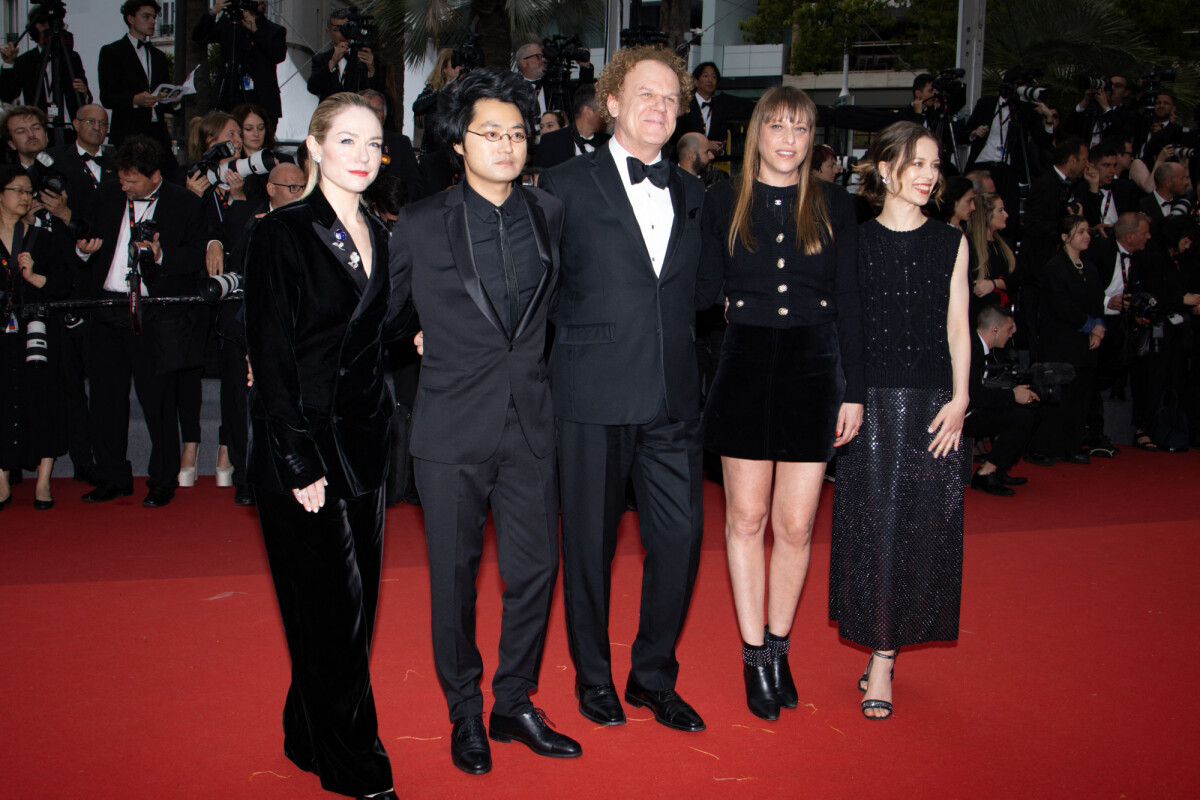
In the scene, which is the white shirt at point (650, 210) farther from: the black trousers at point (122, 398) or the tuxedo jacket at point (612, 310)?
the black trousers at point (122, 398)

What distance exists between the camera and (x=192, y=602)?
4.13 m

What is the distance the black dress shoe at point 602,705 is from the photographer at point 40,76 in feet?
22.3

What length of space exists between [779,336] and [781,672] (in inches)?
41.9

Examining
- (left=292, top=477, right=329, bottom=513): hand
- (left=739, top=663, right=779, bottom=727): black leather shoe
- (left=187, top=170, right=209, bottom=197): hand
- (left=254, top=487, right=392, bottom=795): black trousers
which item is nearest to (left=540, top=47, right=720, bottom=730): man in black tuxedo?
(left=739, top=663, right=779, bottom=727): black leather shoe

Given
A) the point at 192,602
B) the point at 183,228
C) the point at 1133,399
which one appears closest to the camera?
the point at 192,602

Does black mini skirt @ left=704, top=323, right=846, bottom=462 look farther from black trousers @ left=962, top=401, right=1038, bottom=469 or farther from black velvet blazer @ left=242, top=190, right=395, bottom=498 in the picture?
black trousers @ left=962, top=401, right=1038, bottom=469

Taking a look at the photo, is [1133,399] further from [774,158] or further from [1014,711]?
[774,158]

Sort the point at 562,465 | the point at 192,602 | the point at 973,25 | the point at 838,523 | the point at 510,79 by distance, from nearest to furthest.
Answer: the point at 510,79 < the point at 562,465 < the point at 838,523 < the point at 192,602 < the point at 973,25

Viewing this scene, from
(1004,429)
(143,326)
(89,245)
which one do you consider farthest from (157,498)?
(1004,429)

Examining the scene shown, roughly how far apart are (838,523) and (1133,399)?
6159 mm

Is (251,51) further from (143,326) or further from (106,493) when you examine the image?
(106,493)

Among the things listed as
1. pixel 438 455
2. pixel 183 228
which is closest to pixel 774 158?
pixel 438 455

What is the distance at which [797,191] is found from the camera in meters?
3.09

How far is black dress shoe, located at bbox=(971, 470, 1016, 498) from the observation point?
644cm
